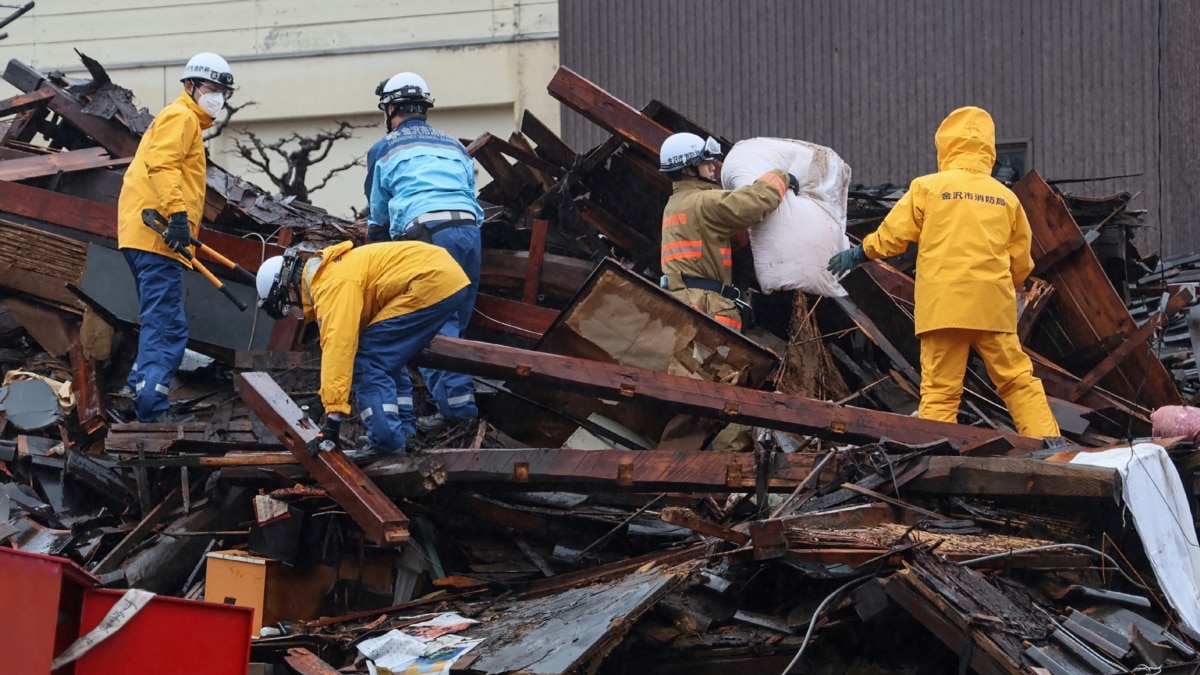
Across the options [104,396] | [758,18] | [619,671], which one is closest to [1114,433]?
[619,671]

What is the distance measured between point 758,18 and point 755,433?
8.46 m

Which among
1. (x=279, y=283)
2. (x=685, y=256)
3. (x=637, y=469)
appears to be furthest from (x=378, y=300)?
(x=685, y=256)

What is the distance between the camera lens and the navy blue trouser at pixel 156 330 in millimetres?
7367

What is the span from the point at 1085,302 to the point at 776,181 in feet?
7.73

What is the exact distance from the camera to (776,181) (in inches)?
293

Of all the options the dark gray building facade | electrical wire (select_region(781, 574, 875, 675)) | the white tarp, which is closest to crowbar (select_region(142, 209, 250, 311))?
electrical wire (select_region(781, 574, 875, 675))

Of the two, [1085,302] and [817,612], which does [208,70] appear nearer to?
[817,612]

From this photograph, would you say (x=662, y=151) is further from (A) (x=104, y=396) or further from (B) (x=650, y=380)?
(A) (x=104, y=396)

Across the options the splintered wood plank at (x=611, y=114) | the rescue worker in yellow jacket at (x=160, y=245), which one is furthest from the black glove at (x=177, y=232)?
the splintered wood plank at (x=611, y=114)

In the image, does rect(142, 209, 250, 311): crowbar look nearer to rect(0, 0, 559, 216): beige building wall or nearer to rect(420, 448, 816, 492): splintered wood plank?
rect(420, 448, 816, 492): splintered wood plank

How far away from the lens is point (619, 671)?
4820 mm

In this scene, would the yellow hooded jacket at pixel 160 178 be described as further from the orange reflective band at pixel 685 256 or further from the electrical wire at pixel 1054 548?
the electrical wire at pixel 1054 548

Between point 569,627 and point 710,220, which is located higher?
point 710,220

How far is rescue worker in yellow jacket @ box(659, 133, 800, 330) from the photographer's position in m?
7.33
